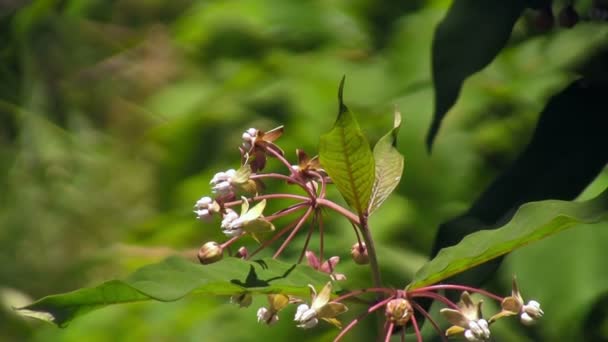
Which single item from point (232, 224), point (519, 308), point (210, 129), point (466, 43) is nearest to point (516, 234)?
point (519, 308)

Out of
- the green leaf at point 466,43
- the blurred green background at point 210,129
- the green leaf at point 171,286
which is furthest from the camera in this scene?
the blurred green background at point 210,129

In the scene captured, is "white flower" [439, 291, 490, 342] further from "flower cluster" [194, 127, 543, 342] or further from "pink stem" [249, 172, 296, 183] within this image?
"pink stem" [249, 172, 296, 183]

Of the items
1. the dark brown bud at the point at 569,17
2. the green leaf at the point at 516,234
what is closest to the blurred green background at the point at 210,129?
the dark brown bud at the point at 569,17

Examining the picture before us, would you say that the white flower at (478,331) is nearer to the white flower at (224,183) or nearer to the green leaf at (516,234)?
the green leaf at (516,234)

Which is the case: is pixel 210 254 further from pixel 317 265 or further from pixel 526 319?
pixel 526 319

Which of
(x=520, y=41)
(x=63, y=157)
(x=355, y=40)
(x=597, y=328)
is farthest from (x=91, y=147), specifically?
(x=597, y=328)

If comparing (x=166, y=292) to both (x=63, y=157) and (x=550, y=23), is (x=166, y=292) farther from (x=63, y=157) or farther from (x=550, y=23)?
(x=63, y=157)
